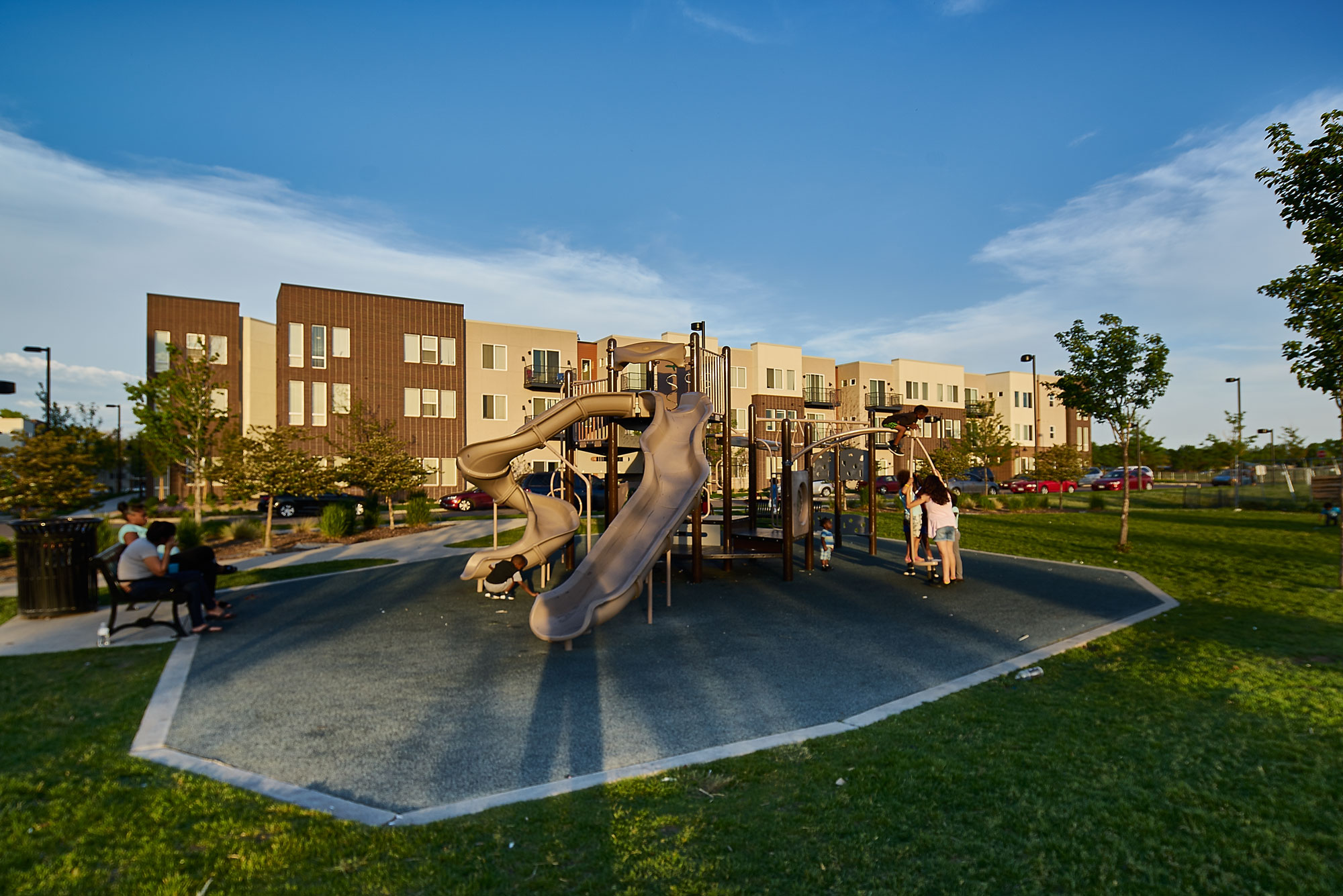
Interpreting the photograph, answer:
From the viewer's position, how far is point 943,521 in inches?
509

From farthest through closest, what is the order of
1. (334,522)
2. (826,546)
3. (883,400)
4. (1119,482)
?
(883,400) → (1119,482) → (334,522) → (826,546)

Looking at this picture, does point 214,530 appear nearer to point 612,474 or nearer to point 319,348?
point 612,474

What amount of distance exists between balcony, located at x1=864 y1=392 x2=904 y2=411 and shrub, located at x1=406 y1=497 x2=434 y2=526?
151ft

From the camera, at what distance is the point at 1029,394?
7562 cm

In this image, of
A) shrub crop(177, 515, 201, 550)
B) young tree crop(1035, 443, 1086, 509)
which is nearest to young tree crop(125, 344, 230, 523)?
shrub crop(177, 515, 201, 550)

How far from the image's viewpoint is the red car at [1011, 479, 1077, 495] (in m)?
46.8

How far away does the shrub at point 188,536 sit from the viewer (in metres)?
17.2

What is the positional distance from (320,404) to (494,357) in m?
11.1

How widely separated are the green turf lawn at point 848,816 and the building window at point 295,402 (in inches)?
1556

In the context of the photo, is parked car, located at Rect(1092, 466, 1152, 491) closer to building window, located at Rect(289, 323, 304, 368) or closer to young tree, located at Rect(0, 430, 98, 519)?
building window, located at Rect(289, 323, 304, 368)

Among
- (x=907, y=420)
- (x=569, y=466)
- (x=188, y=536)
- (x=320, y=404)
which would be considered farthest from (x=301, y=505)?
(x=907, y=420)

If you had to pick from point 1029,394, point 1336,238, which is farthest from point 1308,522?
point 1029,394

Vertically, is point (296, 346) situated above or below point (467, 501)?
above

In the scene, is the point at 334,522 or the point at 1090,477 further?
the point at 1090,477
